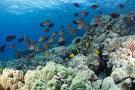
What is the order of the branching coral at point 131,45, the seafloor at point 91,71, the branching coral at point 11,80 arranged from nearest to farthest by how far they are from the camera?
the seafloor at point 91,71
the branching coral at point 11,80
the branching coral at point 131,45

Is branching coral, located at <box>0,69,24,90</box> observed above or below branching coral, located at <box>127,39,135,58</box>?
above

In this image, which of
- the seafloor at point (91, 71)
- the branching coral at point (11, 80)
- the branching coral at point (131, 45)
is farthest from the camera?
the branching coral at point (131, 45)

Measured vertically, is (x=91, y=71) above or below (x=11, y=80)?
below

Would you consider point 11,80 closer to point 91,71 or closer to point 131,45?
point 91,71

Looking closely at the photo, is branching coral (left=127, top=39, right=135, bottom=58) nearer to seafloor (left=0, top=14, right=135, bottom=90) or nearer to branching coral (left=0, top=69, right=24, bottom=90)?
seafloor (left=0, top=14, right=135, bottom=90)

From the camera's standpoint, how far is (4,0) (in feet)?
111

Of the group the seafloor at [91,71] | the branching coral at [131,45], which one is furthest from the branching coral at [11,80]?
the branching coral at [131,45]

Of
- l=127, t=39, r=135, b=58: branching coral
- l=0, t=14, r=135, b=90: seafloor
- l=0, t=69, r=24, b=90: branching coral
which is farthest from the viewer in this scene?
l=127, t=39, r=135, b=58: branching coral

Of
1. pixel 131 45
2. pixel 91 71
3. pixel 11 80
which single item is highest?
pixel 11 80

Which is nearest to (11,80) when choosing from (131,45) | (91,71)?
(91,71)

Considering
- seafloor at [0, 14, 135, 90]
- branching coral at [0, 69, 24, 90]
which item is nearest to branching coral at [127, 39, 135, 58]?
seafloor at [0, 14, 135, 90]

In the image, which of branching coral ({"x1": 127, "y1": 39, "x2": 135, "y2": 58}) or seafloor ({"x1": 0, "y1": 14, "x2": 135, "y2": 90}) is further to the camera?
branching coral ({"x1": 127, "y1": 39, "x2": 135, "y2": 58})

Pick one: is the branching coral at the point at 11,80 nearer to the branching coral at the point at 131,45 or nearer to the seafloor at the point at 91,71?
the seafloor at the point at 91,71

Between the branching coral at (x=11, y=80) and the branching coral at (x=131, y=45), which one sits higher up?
the branching coral at (x=11, y=80)
